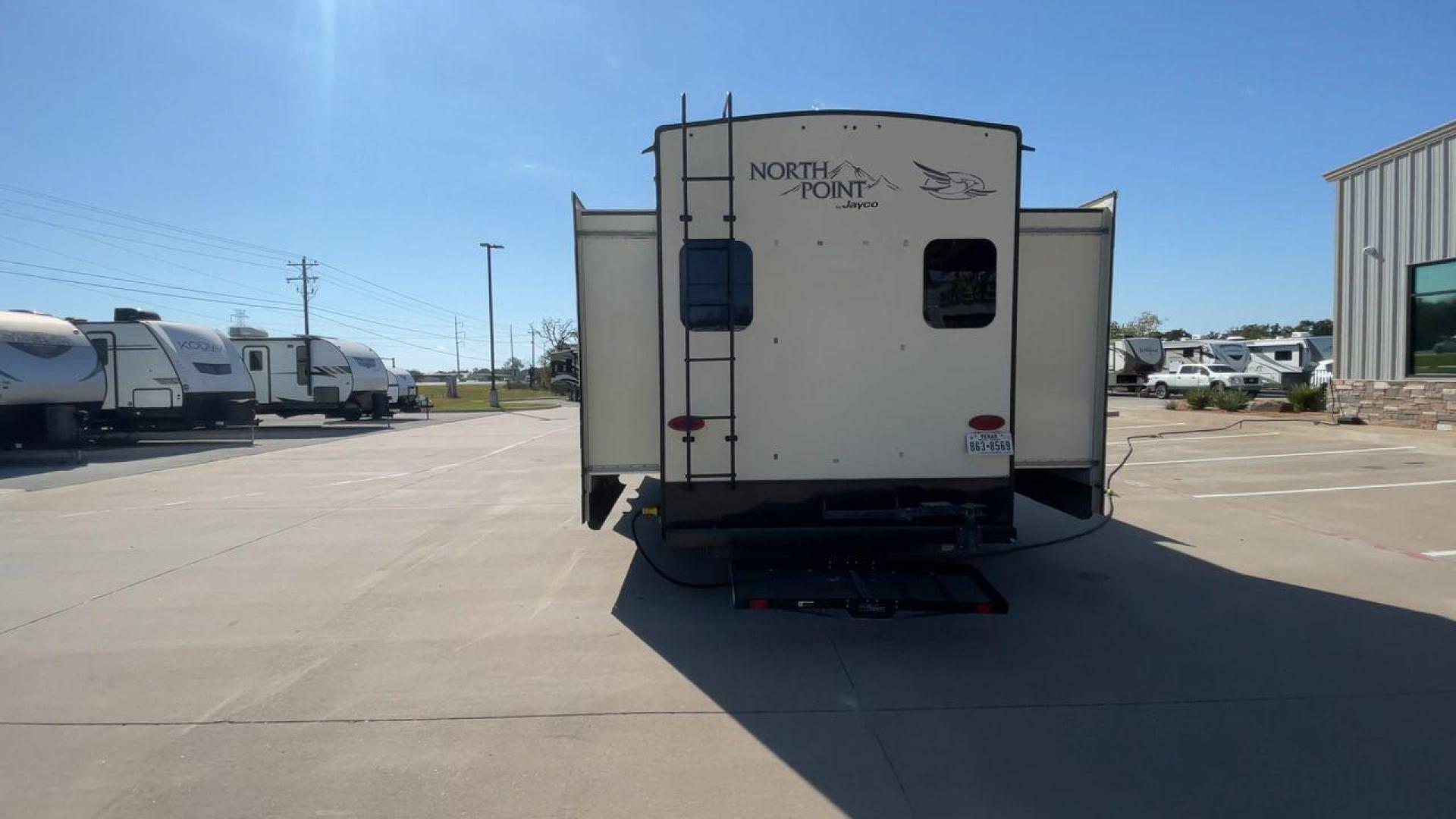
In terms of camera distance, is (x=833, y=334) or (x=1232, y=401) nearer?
(x=833, y=334)

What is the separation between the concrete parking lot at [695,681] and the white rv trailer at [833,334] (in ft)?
2.50

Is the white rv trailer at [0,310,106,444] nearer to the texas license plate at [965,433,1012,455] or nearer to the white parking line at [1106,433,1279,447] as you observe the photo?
the texas license plate at [965,433,1012,455]

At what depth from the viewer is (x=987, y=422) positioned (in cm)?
505

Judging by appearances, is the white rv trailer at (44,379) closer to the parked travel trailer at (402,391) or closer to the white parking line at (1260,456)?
the parked travel trailer at (402,391)

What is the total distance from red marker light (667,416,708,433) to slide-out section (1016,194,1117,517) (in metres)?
2.24

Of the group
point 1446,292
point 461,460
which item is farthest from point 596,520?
point 1446,292

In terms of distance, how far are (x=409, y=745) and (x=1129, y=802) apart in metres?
→ 3.14

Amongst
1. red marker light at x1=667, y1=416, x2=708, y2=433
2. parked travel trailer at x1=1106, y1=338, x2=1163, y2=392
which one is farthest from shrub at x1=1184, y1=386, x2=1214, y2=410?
red marker light at x1=667, y1=416, x2=708, y2=433

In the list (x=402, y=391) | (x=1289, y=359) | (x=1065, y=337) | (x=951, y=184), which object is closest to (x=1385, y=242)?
Result: (x=1065, y=337)

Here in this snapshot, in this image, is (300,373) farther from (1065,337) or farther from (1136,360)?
(1136,360)

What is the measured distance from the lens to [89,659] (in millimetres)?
4898

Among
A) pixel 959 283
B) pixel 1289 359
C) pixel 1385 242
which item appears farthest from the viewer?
pixel 1289 359

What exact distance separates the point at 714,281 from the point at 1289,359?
3729cm

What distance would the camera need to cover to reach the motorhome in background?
34469 mm
